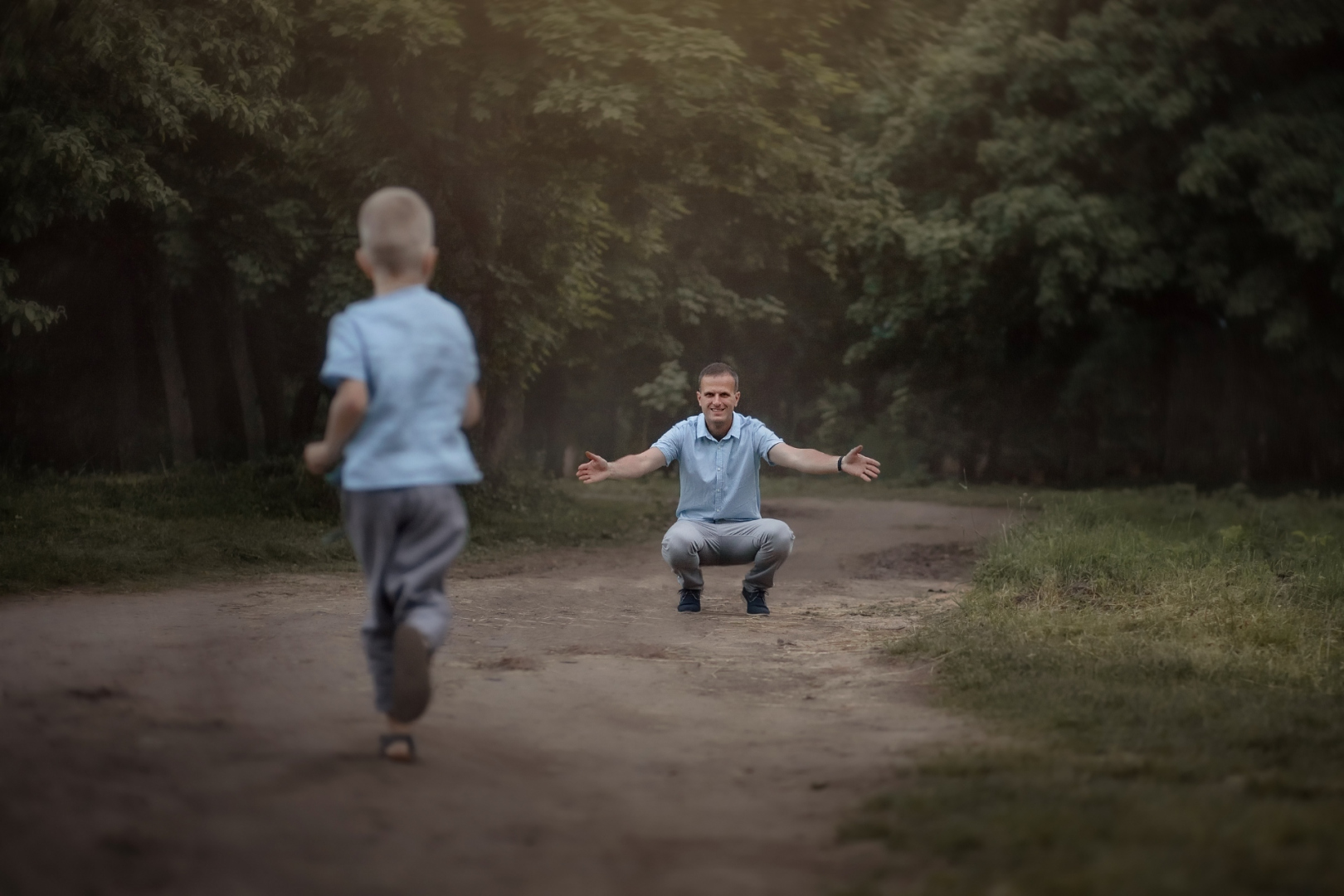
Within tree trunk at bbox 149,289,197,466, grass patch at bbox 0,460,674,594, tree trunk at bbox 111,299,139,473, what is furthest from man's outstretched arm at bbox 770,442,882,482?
tree trunk at bbox 111,299,139,473

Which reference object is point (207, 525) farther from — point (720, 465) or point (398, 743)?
point (398, 743)

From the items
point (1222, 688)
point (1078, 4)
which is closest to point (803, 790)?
point (1222, 688)

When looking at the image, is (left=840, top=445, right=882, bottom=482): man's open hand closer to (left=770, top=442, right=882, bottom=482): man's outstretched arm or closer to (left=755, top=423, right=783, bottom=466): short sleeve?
(left=770, top=442, right=882, bottom=482): man's outstretched arm

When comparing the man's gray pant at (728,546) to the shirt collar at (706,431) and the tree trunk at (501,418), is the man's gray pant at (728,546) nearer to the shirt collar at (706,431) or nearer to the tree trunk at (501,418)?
the shirt collar at (706,431)

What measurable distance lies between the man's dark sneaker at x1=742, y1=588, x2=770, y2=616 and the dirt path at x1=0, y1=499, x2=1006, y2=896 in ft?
0.96

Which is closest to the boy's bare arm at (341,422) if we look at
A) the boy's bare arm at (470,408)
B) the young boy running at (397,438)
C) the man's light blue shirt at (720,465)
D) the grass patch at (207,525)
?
the young boy running at (397,438)

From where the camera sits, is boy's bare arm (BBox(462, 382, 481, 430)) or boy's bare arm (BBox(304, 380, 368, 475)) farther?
boy's bare arm (BBox(462, 382, 481, 430))

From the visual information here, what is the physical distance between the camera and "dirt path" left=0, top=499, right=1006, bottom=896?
12.0 feet

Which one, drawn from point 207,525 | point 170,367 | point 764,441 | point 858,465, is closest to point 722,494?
point 764,441

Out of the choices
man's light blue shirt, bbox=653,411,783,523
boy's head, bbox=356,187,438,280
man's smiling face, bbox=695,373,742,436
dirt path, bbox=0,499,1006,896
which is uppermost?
boy's head, bbox=356,187,438,280

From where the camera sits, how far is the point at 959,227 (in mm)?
26609

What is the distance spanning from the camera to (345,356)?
489 centimetres

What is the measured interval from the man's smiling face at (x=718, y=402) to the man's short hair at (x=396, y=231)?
185 inches

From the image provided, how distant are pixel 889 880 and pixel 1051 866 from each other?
401mm
